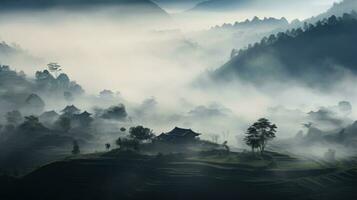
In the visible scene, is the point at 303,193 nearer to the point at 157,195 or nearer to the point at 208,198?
the point at 208,198

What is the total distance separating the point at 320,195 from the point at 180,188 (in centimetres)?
4460

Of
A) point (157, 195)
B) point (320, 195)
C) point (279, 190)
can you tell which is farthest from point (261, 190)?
point (157, 195)

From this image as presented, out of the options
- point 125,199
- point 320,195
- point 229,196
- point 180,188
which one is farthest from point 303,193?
point 125,199

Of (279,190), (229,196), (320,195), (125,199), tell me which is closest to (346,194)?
(320,195)

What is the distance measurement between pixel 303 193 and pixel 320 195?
5363 millimetres

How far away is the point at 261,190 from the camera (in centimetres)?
19762

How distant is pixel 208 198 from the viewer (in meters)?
197

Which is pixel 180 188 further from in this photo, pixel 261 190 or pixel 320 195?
pixel 320 195

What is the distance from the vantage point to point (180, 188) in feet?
655

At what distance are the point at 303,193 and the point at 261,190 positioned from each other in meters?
13.3

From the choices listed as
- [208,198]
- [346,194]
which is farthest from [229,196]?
[346,194]

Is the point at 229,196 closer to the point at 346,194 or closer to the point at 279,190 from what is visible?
the point at 279,190

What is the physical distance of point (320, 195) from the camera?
19600 cm

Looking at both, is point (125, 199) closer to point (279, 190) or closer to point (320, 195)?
point (279, 190)
